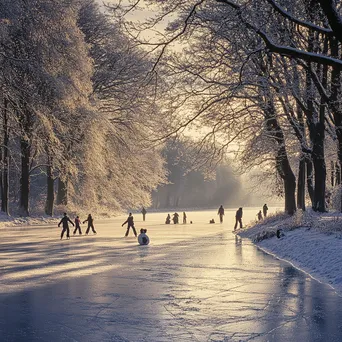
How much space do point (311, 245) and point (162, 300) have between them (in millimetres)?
9086

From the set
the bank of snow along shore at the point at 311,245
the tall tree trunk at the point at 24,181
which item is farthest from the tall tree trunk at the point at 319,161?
the tall tree trunk at the point at 24,181

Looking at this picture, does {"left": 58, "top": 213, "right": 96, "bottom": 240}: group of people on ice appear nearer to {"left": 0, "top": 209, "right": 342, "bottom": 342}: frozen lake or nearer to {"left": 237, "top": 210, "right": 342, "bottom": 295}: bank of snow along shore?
{"left": 237, "top": 210, "right": 342, "bottom": 295}: bank of snow along shore

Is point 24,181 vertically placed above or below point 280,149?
below

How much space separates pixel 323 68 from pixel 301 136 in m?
3.95

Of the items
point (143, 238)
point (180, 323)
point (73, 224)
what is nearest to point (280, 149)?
point (143, 238)

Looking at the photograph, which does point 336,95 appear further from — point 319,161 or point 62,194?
point 62,194

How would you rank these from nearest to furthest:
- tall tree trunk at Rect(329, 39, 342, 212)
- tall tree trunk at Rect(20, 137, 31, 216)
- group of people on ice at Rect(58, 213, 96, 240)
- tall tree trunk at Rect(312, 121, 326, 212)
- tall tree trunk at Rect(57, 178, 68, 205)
A: tall tree trunk at Rect(329, 39, 342, 212)
tall tree trunk at Rect(312, 121, 326, 212)
group of people on ice at Rect(58, 213, 96, 240)
tall tree trunk at Rect(20, 137, 31, 216)
tall tree trunk at Rect(57, 178, 68, 205)

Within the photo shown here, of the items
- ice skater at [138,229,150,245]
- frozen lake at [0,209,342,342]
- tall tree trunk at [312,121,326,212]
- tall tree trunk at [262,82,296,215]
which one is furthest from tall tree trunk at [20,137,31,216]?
frozen lake at [0,209,342,342]

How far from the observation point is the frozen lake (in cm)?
954

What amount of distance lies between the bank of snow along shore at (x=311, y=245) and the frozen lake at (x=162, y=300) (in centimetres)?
61

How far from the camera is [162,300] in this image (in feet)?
41.3

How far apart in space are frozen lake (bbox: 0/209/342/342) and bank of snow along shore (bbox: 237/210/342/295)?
0.61 m

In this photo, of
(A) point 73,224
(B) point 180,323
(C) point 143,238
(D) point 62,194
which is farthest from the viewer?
(D) point 62,194

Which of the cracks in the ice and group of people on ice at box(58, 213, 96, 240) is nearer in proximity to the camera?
the cracks in the ice
